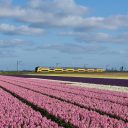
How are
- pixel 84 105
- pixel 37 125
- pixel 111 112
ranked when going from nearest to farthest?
1. pixel 37 125
2. pixel 111 112
3. pixel 84 105

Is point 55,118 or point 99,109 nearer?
point 55,118

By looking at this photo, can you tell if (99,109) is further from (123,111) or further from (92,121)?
(92,121)

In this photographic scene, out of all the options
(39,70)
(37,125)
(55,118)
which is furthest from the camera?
(39,70)

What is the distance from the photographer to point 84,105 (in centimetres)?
1947

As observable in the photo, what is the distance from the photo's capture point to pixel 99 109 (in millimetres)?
17766

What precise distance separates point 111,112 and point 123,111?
565mm

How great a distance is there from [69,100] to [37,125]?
34.3 feet

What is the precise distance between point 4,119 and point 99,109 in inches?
221

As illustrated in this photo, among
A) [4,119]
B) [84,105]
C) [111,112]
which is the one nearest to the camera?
[4,119]

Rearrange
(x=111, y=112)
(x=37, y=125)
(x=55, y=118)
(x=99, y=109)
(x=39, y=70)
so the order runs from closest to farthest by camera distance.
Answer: (x=37, y=125)
(x=55, y=118)
(x=111, y=112)
(x=99, y=109)
(x=39, y=70)

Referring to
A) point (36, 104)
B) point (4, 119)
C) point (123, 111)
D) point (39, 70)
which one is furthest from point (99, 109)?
point (39, 70)

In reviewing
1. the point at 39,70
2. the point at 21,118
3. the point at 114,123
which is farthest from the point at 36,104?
the point at 39,70

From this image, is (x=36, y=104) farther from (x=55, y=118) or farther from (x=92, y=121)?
(x=92, y=121)

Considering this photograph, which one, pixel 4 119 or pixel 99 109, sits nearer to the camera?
pixel 4 119
